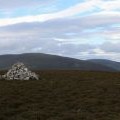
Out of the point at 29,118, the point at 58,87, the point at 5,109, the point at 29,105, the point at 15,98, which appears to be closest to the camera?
the point at 29,118

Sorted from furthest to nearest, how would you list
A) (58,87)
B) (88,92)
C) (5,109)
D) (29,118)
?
(58,87), (88,92), (5,109), (29,118)

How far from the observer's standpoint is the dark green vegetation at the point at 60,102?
2721 centimetres

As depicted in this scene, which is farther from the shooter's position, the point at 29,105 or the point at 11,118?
the point at 29,105

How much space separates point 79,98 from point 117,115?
797 centimetres

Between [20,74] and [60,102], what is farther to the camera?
[20,74]

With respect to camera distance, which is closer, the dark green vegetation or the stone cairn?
the dark green vegetation

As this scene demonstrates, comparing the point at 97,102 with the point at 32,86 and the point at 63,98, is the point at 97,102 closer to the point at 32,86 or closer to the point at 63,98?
the point at 63,98

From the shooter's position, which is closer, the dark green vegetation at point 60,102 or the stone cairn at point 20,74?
the dark green vegetation at point 60,102

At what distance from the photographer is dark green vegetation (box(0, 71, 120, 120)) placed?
27.2 meters

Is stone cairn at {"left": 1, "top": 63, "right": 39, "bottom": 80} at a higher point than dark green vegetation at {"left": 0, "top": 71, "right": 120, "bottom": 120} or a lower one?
higher

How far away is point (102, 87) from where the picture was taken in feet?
141

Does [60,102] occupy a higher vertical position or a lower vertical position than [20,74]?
lower

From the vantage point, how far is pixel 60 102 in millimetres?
32719

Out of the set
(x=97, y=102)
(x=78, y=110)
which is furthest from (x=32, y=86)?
(x=78, y=110)
